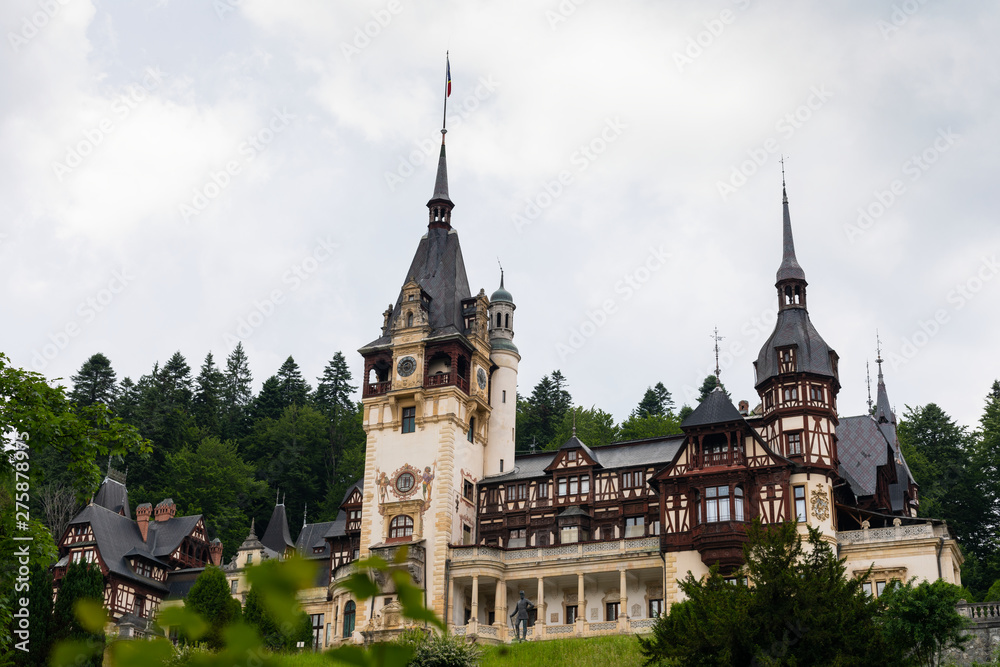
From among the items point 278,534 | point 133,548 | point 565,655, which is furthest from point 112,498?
point 565,655

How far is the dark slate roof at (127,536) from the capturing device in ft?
222

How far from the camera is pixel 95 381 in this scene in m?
95.6

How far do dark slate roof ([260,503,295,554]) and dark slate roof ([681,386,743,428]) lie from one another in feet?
109

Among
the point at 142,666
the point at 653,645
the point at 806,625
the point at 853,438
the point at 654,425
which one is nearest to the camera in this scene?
the point at 142,666

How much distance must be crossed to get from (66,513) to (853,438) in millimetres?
51494

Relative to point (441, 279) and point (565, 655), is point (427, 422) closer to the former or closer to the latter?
point (441, 279)

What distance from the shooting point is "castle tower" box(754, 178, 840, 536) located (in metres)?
50.9

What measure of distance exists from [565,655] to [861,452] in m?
20.5

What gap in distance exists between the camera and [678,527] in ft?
171

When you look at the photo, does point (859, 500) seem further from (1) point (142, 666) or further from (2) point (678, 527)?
(1) point (142, 666)

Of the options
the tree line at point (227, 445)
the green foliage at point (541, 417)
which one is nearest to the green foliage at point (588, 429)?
the green foliage at point (541, 417)

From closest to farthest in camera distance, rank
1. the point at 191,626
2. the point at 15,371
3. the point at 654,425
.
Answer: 1. the point at 191,626
2. the point at 15,371
3. the point at 654,425

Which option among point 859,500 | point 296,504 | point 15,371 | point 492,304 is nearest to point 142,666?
point 15,371

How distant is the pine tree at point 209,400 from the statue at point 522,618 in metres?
49.5
